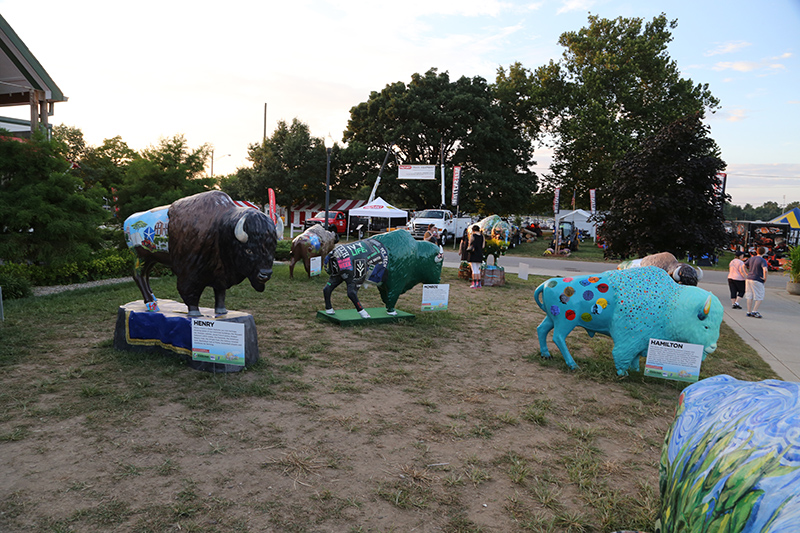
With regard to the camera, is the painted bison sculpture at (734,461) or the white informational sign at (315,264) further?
the white informational sign at (315,264)

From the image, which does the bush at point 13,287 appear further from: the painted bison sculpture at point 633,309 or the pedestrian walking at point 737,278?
the pedestrian walking at point 737,278

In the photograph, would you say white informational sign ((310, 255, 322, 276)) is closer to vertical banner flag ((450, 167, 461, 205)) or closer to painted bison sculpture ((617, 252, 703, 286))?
painted bison sculpture ((617, 252, 703, 286))

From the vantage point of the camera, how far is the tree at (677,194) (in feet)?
30.5

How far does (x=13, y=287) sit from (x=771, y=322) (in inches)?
577

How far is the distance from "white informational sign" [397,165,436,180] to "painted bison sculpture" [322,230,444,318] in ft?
66.4

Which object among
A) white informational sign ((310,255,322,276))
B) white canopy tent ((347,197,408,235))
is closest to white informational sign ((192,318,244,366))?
white informational sign ((310,255,322,276))

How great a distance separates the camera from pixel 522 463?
3.57 meters

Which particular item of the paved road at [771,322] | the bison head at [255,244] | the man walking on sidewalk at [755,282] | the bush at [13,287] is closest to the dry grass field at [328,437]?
the paved road at [771,322]

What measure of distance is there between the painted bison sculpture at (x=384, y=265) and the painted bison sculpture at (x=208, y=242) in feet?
7.53

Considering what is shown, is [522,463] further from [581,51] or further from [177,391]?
[581,51]

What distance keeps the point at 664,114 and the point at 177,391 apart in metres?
33.3

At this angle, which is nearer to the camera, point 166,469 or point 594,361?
point 166,469

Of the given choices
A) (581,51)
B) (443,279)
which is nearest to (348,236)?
(443,279)

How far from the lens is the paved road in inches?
274
